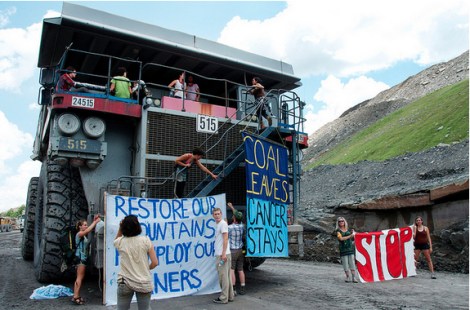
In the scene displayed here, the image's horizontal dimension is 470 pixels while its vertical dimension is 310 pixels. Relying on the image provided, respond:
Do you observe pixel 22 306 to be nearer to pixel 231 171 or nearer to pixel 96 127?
pixel 96 127

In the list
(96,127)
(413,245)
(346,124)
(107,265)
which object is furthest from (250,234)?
(346,124)

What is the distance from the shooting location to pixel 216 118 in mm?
8539

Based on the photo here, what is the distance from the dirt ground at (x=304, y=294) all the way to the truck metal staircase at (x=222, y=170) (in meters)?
1.84

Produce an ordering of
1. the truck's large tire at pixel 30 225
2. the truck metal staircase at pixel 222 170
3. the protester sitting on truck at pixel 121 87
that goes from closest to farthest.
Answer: the truck metal staircase at pixel 222 170 → the protester sitting on truck at pixel 121 87 → the truck's large tire at pixel 30 225

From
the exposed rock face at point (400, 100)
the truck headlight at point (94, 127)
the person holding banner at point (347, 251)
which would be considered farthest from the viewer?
the exposed rock face at point (400, 100)

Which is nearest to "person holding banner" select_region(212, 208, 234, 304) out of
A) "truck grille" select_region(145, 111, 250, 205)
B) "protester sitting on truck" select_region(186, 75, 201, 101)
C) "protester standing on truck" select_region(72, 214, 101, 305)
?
"truck grille" select_region(145, 111, 250, 205)

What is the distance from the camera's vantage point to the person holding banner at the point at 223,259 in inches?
254

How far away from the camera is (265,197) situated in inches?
302

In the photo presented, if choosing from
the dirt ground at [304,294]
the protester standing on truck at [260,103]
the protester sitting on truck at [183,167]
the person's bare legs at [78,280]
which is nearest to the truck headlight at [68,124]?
the protester sitting on truck at [183,167]

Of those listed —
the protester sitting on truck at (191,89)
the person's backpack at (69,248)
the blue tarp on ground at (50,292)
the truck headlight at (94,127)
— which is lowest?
the blue tarp on ground at (50,292)

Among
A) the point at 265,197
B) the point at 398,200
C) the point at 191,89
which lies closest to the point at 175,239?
the point at 265,197

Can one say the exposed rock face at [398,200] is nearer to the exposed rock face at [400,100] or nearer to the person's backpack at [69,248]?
the person's backpack at [69,248]

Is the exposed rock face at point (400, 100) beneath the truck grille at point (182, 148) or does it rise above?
above

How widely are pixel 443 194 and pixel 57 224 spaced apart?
9.84 metres
